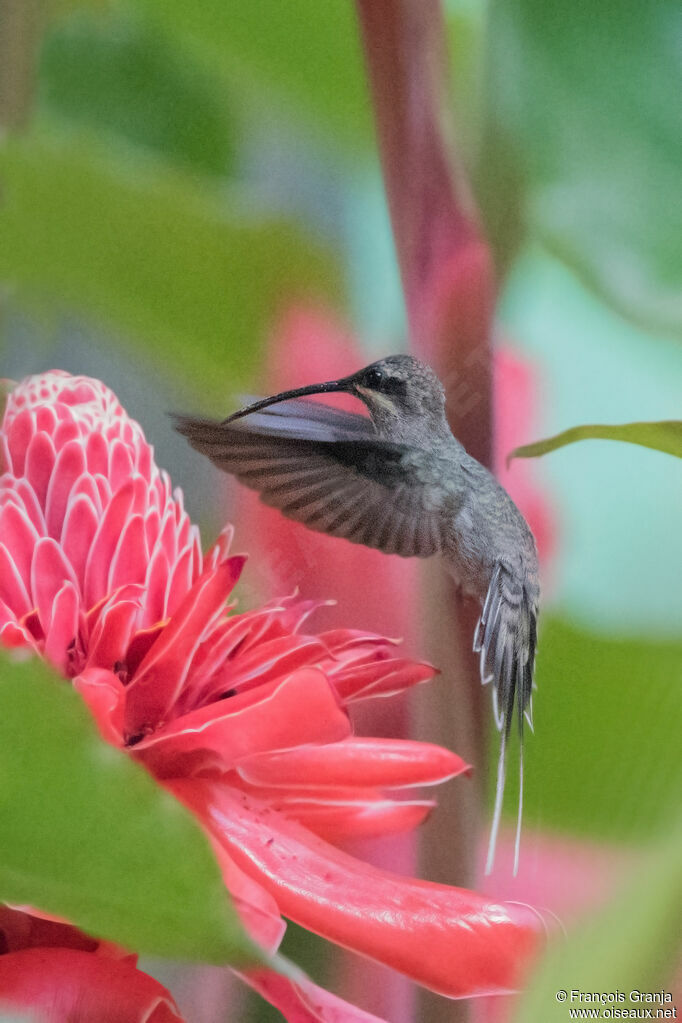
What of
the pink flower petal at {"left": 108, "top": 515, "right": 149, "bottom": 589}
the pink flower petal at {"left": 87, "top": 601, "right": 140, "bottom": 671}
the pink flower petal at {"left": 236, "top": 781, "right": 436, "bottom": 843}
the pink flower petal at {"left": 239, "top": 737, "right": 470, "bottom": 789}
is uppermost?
the pink flower petal at {"left": 108, "top": 515, "right": 149, "bottom": 589}

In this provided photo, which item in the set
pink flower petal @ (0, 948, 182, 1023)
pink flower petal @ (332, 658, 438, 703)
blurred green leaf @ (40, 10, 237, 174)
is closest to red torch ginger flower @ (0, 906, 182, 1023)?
pink flower petal @ (0, 948, 182, 1023)

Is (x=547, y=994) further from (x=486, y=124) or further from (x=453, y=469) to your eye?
(x=486, y=124)

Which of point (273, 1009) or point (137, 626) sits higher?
point (137, 626)

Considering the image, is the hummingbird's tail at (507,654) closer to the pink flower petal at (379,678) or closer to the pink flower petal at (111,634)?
the pink flower petal at (379,678)

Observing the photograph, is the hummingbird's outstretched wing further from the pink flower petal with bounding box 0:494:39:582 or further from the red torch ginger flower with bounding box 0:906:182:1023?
the red torch ginger flower with bounding box 0:906:182:1023

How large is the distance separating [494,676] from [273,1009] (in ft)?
0.89

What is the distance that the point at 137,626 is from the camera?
1.75 feet

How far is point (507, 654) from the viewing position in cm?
59

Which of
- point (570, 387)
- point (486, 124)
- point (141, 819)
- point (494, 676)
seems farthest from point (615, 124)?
point (141, 819)

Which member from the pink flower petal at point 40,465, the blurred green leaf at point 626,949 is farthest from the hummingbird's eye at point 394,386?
the blurred green leaf at point 626,949

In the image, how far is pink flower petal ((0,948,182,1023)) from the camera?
19.3 inches

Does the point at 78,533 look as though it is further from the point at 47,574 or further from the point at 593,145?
the point at 593,145

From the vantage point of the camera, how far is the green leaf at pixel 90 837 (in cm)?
46

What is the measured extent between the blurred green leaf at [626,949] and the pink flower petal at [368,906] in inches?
1.2
